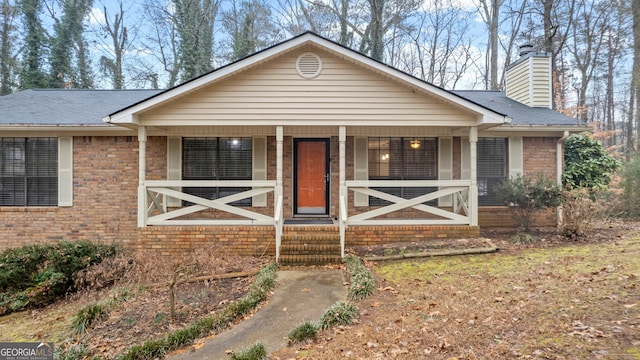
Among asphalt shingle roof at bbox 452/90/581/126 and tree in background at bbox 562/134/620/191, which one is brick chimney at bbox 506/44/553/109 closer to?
asphalt shingle roof at bbox 452/90/581/126

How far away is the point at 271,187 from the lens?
7.66 m

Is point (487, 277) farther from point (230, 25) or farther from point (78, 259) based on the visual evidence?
point (230, 25)

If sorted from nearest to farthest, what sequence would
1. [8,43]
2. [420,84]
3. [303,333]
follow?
[303,333] → [420,84] → [8,43]

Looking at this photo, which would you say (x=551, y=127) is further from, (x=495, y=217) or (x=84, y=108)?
(x=84, y=108)

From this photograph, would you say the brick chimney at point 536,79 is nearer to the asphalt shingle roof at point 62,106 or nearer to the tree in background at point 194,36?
the asphalt shingle roof at point 62,106

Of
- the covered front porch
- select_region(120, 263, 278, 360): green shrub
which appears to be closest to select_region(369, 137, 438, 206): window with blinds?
the covered front porch

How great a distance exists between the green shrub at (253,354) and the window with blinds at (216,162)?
566cm

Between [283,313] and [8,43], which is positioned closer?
[283,313]

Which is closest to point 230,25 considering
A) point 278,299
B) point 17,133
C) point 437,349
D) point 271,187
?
point 17,133

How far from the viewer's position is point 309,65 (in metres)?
7.29

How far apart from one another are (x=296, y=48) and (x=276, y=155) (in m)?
2.64

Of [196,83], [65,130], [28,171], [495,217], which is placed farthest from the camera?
[495,217]

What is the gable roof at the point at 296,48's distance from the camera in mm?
6852

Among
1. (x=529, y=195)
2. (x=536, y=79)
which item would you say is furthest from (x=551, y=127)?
(x=536, y=79)
